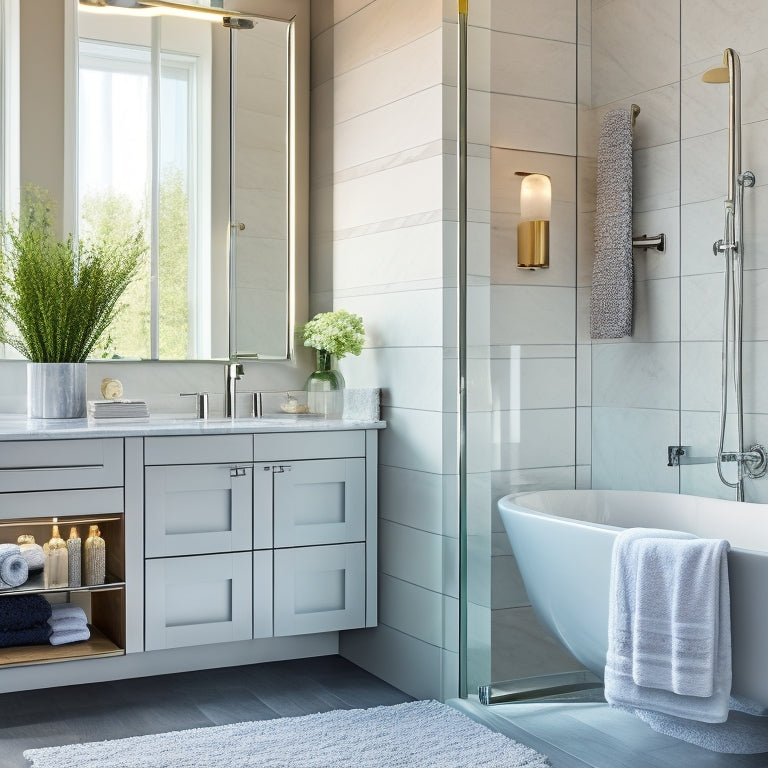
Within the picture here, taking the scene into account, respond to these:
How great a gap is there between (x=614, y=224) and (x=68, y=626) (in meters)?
2.06

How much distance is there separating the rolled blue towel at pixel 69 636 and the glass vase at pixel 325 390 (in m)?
1.10

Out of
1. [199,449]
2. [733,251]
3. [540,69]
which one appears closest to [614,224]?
[733,251]

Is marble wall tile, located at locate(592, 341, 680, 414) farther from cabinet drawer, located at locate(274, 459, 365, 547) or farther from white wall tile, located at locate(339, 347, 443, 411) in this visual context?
cabinet drawer, located at locate(274, 459, 365, 547)

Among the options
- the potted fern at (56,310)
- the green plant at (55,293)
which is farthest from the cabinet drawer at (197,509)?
the green plant at (55,293)

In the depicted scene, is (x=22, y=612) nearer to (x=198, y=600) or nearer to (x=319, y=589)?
(x=198, y=600)

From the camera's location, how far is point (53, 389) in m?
3.31

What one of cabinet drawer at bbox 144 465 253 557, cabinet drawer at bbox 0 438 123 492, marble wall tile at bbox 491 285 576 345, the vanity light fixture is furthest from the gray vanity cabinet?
the vanity light fixture

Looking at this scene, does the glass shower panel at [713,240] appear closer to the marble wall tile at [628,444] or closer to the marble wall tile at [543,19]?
the marble wall tile at [628,444]

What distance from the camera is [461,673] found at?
3.06 metres

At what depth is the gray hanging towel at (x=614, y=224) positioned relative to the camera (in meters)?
2.83

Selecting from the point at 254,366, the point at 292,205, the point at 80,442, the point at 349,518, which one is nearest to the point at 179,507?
the point at 80,442

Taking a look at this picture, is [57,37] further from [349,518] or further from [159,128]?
[349,518]

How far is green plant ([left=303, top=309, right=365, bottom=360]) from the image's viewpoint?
11.5 ft

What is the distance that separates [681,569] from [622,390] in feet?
2.24
